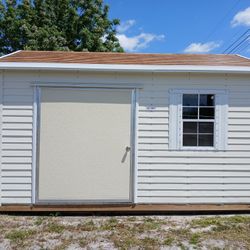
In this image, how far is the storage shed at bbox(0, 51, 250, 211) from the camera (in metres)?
5.62

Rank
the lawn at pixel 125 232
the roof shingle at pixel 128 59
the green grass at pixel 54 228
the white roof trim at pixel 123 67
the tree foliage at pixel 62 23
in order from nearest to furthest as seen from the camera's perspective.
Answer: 1. the lawn at pixel 125 232
2. the green grass at pixel 54 228
3. the white roof trim at pixel 123 67
4. the roof shingle at pixel 128 59
5. the tree foliage at pixel 62 23

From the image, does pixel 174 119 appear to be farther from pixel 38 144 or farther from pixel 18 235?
pixel 18 235

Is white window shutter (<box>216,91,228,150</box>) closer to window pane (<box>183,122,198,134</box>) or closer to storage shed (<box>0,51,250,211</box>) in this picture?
storage shed (<box>0,51,250,211</box>)

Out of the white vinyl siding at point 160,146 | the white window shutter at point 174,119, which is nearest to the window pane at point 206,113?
the white vinyl siding at point 160,146

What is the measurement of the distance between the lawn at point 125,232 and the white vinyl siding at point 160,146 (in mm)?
452

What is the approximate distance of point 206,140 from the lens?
584 centimetres

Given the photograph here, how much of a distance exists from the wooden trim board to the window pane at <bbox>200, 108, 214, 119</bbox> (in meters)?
1.68

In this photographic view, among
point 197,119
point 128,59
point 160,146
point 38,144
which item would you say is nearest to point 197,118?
point 197,119

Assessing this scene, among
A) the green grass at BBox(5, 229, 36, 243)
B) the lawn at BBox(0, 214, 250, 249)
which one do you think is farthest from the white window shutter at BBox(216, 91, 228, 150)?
the green grass at BBox(5, 229, 36, 243)

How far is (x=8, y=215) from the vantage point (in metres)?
5.57

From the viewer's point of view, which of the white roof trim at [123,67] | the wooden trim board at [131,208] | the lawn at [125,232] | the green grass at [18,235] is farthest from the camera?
the wooden trim board at [131,208]

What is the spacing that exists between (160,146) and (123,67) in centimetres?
163

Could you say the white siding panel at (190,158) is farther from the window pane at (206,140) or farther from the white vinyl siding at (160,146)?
the window pane at (206,140)

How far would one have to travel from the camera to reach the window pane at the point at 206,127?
228 inches
